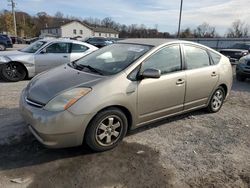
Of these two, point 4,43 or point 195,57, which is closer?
point 195,57

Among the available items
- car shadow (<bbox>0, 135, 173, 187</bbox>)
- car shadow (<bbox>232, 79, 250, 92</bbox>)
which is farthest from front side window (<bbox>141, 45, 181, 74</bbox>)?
car shadow (<bbox>232, 79, 250, 92</bbox>)

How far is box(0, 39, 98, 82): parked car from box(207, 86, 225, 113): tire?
5.31 metres

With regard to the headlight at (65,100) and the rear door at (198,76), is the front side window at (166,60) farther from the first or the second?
the headlight at (65,100)

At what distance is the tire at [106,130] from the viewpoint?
330cm

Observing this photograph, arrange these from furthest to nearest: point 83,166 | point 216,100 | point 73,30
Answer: point 73,30, point 216,100, point 83,166

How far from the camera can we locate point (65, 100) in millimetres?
3123

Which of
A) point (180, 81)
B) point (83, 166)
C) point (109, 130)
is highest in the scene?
point (180, 81)

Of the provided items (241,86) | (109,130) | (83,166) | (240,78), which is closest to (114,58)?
(109,130)

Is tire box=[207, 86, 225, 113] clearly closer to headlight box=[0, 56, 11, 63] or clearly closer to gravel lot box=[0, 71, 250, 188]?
gravel lot box=[0, 71, 250, 188]

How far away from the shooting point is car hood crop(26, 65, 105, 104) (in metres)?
3.25

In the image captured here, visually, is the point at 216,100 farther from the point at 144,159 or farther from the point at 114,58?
the point at 144,159

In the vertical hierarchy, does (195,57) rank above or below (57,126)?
above

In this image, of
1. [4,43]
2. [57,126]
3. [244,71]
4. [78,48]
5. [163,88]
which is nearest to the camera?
[57,126]

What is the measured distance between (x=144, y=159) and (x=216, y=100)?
→ 2735 millimetres
